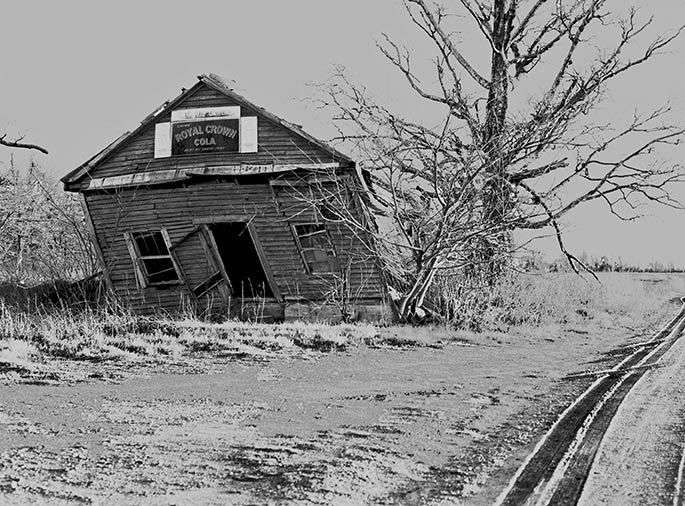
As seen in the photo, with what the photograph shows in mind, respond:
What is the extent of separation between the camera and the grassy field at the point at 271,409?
564 cm

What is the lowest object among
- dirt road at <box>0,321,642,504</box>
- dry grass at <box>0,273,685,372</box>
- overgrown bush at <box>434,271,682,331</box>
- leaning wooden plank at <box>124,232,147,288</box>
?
A: dirt road at <box>0,321,642,504</box>

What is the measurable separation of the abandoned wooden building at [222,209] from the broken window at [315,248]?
2 centimetres

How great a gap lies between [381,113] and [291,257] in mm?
4997

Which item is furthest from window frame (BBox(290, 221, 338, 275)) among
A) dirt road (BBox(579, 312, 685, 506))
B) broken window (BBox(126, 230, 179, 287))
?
dirt road (BBox(579, 312, 685, 506))

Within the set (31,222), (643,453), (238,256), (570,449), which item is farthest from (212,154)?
(31,222)

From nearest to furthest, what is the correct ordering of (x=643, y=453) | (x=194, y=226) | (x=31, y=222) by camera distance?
(x=643, y=453) → (x=194, y=226) → (x=31, y=222)

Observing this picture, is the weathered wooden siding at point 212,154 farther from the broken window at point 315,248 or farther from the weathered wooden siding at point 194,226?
the broken window at point 315,248

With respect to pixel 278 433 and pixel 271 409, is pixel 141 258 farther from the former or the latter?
pixel 278 433

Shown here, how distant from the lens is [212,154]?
19.9 meters

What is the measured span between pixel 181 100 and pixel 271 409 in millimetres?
12918

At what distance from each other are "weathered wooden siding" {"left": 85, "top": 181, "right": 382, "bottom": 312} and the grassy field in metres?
3.04

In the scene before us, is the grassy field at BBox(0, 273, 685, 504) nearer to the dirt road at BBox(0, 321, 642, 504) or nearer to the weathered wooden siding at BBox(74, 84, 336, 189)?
the dirt road at BBox(0, 321, 642, 504)

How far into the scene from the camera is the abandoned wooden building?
19.2 meters

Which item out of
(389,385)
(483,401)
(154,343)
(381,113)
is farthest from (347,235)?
(483,401)
